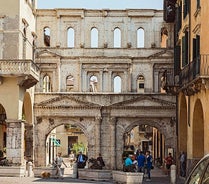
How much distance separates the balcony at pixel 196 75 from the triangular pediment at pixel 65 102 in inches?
474

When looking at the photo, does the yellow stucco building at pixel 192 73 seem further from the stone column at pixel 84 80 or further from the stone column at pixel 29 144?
the stone column at pixel 29 144

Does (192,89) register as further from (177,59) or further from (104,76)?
(104,76)

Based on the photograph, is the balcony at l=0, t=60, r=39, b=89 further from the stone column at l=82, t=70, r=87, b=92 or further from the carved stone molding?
the carved stone molding

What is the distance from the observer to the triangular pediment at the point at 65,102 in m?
43.9

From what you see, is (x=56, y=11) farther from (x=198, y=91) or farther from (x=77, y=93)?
(x=198, y=91)

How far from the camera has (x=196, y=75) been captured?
27453 millimetres

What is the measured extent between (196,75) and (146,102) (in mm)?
16592

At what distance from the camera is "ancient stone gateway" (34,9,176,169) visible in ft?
144

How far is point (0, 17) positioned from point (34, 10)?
7607 millimetres

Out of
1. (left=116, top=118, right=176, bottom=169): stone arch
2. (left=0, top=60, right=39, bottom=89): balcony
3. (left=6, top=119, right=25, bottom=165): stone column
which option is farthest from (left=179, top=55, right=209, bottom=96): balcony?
(left=116, top=118, right=176, bottom=169): stone arch

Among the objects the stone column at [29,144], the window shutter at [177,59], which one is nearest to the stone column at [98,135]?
the stone column at [29,144]

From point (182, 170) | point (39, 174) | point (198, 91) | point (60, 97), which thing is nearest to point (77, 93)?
point (60, 97)

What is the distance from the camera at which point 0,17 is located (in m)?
36.6

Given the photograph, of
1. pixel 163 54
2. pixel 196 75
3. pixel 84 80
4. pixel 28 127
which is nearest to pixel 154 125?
pixel 163 54
